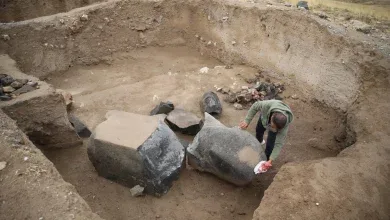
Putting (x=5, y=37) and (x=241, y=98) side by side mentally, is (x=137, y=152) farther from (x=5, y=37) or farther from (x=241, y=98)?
(x=5, y=37)

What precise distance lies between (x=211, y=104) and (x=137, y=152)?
2179 millimetres

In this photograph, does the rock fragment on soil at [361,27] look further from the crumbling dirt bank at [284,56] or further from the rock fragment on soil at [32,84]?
the rock fragment on soil at [32,84]

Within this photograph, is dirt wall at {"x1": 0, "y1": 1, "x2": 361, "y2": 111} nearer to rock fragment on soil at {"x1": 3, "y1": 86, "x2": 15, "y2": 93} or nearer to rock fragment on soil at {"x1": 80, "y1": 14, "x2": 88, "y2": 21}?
rock fragment on soil at {"x1": 80, "y1": 14, "x2": 88, "y2": 21}

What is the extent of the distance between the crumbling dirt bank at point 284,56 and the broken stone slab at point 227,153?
20.5 inches

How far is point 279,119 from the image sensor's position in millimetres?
3660

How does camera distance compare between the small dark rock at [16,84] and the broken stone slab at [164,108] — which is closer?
the small dark rock at [16,84]

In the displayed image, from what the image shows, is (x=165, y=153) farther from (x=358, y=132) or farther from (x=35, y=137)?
(x=358, y=132)

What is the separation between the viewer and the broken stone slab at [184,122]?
16.7 feet

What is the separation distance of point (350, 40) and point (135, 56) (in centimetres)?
443

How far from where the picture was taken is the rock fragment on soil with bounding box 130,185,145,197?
13.1 feet

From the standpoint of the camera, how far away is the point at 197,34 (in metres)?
7.94

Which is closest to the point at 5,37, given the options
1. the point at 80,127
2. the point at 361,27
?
the point at 80,127

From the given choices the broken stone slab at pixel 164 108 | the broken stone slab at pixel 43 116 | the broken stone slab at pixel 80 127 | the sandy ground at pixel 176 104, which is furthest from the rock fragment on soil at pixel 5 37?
the broken stone slab at pixel 164 108

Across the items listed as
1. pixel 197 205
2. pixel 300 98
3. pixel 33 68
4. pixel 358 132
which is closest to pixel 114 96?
pixel 33 68
